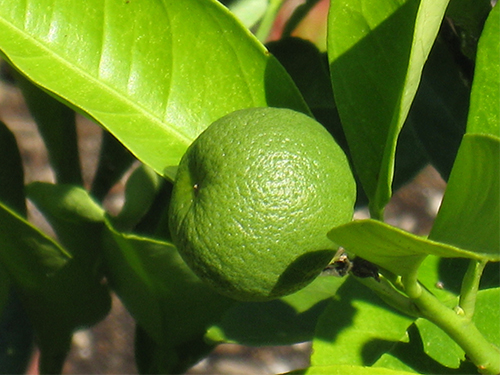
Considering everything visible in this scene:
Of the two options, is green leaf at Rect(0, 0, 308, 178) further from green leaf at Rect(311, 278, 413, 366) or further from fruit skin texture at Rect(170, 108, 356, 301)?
green leaf at Rect(311, 278, 413, 366)

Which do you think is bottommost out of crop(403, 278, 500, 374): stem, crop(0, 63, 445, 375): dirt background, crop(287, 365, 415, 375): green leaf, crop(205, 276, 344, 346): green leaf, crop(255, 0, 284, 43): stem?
crop(0, 63, 445, 375): dirt background

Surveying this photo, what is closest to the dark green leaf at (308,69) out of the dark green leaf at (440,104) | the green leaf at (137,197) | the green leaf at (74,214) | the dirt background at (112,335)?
the dark green leaf at (440,104)

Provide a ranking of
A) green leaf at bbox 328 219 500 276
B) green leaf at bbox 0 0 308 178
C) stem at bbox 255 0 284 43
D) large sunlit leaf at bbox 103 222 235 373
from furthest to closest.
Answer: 1. stem at bbox 255 0 284 43
2. large sunlit leaf at bbox 103 222 235 373
3. green leaf at bbox 0 0 308 178
4. green leaf at bbox 328 219 500 276

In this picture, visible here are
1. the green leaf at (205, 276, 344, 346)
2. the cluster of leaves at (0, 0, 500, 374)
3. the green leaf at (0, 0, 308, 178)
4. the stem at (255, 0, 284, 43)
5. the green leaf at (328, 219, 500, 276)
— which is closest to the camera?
the green leaf at (328, 219, 500, 276)

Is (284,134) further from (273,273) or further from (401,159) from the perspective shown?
(401,159)

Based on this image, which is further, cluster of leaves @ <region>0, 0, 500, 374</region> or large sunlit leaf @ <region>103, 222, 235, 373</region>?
large sunlit leaf @ <region>103, 222, 235, 373</region>

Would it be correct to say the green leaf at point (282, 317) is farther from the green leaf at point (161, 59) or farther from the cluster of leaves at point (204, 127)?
the green leaf at point (161, 59)

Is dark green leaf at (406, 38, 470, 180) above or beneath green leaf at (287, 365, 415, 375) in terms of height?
above

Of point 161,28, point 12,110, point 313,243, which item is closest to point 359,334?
point 313,243

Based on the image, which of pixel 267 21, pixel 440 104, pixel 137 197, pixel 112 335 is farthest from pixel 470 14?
pixel 112 335

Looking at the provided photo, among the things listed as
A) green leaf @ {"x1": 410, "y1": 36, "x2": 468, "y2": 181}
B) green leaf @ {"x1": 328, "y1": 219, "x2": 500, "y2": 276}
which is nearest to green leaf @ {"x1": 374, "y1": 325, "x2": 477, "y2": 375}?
green leaf @ {"x1": 328, "y1": 219, "x2": 500, "y2": 276}
